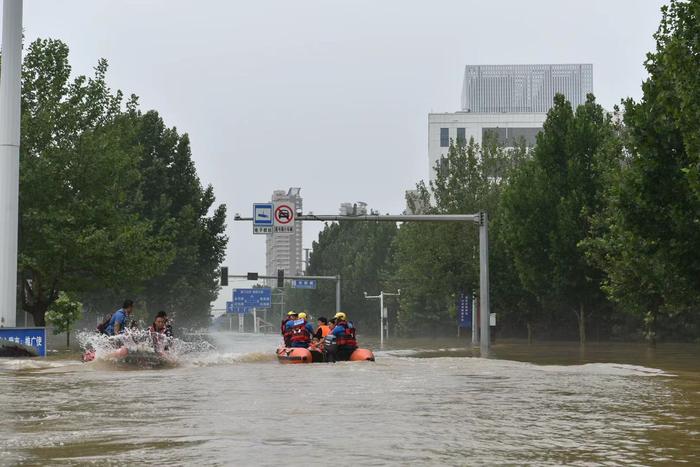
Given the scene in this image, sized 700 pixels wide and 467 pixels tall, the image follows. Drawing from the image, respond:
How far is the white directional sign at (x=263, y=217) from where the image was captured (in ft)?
130

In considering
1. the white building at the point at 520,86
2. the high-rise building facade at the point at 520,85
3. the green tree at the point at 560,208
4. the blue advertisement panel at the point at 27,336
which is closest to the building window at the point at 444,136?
the white building at the point at 520,86

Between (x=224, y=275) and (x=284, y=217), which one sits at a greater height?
(x=284, y=217)

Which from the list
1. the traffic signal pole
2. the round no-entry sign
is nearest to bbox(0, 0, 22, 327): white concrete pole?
the traffic signal pole

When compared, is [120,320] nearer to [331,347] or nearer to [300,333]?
[300,333]

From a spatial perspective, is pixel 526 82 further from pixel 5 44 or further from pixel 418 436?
pixel 418 436

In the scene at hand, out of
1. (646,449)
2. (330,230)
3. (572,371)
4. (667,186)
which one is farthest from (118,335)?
(330,230)

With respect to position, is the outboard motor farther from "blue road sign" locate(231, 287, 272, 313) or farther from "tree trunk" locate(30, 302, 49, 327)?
"blue road sign" locate(231, 287, 272, 313)

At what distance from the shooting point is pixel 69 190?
37.5 m

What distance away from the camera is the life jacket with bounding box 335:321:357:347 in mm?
27219

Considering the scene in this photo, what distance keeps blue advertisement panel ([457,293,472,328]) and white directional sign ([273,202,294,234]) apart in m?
23.1

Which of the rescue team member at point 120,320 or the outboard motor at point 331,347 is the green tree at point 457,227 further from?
the rescue team member at point 120,320

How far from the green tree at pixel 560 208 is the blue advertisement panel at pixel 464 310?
14.0 metres

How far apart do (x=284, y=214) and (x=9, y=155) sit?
13094 mm

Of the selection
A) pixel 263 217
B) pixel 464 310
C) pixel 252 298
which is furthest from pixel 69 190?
pixel 252 298
